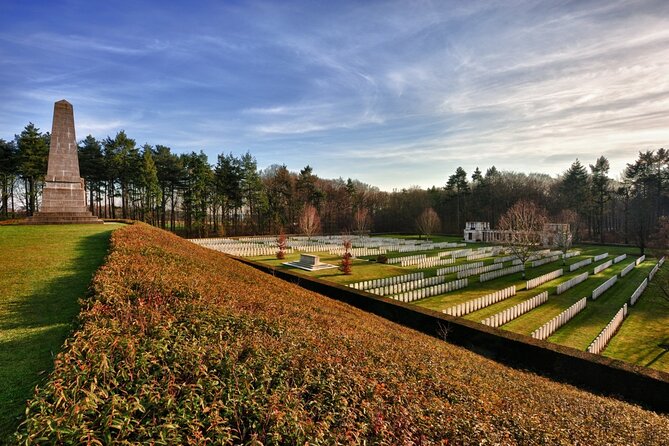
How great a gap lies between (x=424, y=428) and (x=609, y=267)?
34.8 metres

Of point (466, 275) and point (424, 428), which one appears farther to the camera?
point (466, 275)

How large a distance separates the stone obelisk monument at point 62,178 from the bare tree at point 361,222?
37.5 meters

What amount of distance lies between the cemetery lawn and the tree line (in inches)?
1330

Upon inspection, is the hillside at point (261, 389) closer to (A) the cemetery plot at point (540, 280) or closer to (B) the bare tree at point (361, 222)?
(A) the cemetery plot at point (540, 280)

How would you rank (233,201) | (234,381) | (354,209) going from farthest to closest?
1. (354,209)
2. (233,201)
3. (234,381)

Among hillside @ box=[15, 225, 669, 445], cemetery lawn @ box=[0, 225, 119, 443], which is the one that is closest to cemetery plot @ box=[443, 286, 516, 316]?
hillside @ box=[15, 225, 669, 445]

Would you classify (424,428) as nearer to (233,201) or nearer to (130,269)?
(130,269)

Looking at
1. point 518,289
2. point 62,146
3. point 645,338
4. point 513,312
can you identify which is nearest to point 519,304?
point 513,312

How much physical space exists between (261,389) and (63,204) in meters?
27.6

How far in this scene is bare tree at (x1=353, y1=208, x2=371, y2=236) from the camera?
2100 inches

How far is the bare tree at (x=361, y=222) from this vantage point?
53.3m

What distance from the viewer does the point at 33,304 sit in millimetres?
6840

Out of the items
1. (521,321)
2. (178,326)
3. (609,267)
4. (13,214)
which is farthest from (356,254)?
(13,214)

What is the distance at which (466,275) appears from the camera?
75.5 feet
